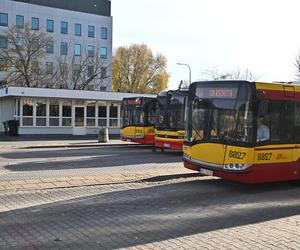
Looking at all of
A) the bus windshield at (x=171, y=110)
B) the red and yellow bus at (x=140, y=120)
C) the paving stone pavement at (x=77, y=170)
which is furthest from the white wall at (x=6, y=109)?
the paving stone pavement at (x=77, y=170)

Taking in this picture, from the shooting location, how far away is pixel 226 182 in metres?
13.1

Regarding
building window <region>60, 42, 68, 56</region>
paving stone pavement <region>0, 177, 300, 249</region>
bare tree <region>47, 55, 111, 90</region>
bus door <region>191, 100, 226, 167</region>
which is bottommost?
paving stone pavement <region>0, 177, 300, 249</region>

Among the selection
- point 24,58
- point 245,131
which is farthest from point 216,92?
point 24,58

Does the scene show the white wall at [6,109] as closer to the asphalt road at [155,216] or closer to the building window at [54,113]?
the building window at [54,113]

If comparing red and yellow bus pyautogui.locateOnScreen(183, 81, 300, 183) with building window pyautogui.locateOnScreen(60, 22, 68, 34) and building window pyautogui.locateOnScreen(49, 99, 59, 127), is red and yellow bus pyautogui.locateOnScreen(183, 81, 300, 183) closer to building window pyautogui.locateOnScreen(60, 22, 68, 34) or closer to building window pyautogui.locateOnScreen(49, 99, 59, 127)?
building window pyautogui.locateOnScreen(49, 99, 59, 127)

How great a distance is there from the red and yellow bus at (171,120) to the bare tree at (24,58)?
3470 cm

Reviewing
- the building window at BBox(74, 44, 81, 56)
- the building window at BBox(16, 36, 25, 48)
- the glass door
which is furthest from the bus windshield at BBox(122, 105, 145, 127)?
the building window at BBox(74, 44, 81, 56)

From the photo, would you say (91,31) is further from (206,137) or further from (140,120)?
(206,137)

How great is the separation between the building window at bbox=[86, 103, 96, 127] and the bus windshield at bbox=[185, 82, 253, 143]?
91.1 ft

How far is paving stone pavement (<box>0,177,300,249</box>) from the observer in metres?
6.84

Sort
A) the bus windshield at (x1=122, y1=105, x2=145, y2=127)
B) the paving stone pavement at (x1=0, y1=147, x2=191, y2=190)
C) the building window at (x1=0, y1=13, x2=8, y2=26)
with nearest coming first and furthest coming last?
the paving stone pavement at (x1=0, y1=147, x2=191, y2=190), the bus windshield at (x1=122, y1=105, x2=145, y2=127), the building window at (x1=0, y1=13, x2=8, y2=26)

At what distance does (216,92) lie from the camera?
1203 cm

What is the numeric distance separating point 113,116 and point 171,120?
20.0m

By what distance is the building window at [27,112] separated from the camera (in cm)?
3653
